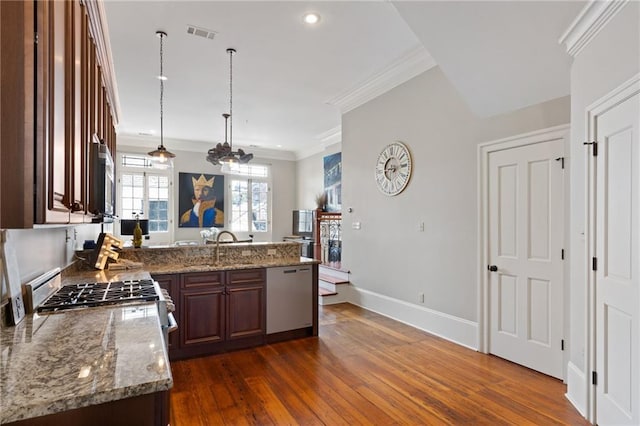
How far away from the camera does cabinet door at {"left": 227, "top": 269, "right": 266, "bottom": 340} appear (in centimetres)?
359

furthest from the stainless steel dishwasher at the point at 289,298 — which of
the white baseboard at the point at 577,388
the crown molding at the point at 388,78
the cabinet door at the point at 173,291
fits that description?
the crown molding at the point at 388,78

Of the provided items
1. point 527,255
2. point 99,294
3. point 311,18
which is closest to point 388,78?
point 311,18

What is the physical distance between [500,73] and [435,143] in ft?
3.79

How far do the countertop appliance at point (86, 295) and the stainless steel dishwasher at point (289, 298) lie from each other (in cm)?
155

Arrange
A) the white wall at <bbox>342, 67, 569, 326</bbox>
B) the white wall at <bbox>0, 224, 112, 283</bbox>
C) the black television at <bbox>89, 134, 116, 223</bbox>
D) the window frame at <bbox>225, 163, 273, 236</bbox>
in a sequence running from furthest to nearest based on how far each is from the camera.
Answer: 1. the window frame at <bbox>225, 163, 273, 236</bbox>
2. the white wall at <bbox>342, 67, 569, 326</bbox>
3. the black television at <bbox>89, 134, 116, 223</bbox>
4. the white wall at <bbox>0, 224, 112, 283</bbox>

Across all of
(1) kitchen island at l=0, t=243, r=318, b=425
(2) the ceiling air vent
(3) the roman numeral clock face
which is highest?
(2) the ceiling air vent

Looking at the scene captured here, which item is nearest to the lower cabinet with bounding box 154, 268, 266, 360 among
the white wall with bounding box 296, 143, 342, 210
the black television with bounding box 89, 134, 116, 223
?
the black television with bounding box 89, 134, 116, 223

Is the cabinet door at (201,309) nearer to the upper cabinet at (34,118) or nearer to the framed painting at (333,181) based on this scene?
the upper cabinet at (34,118)

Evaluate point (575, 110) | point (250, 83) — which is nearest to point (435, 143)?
point (575, 110)

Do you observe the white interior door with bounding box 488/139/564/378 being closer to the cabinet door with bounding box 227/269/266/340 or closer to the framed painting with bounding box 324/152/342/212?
the cabinet door with bounding box 227/269/266/340

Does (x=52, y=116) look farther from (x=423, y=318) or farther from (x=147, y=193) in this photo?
(x=147, y=193)

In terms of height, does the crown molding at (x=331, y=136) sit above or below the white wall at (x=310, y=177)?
above

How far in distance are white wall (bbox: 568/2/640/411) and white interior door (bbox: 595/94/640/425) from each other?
0.18 m

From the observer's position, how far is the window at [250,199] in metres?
9.22
